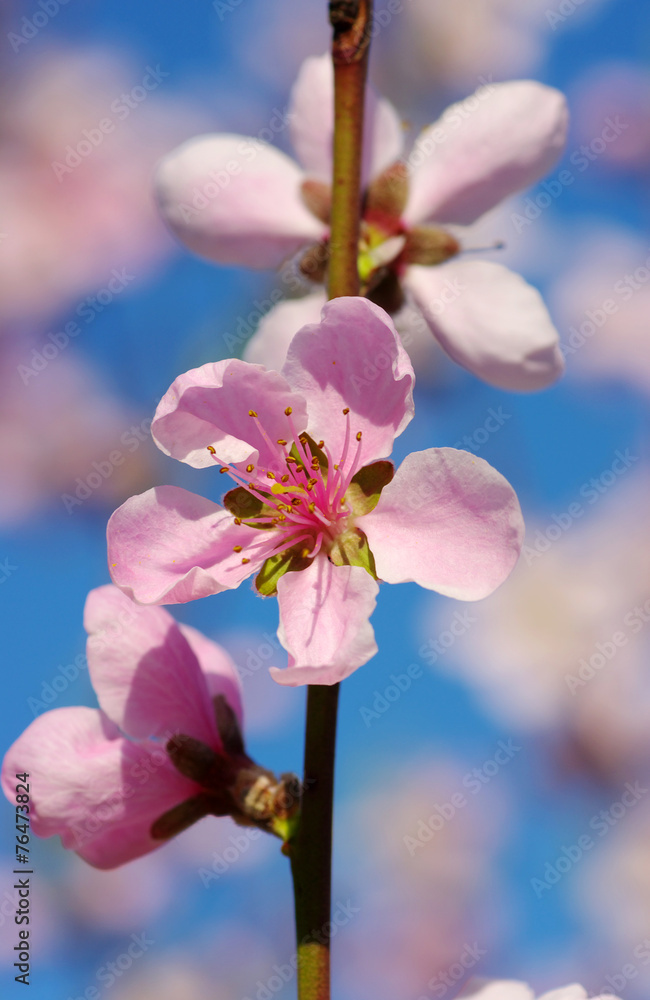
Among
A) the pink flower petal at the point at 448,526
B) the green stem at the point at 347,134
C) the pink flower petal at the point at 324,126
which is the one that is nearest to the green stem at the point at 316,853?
the pink flower petal at the point at 448,526

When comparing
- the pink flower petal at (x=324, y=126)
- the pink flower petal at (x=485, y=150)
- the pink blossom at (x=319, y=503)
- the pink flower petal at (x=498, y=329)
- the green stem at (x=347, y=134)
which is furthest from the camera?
the pink flower petal at (x=324, y=126)

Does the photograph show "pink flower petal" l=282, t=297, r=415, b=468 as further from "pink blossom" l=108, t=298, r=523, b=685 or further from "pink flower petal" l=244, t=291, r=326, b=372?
"pink flower petal" l=244, t=291, r=326, b=372

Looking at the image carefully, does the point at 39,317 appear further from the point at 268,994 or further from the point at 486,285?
the point at 486,285

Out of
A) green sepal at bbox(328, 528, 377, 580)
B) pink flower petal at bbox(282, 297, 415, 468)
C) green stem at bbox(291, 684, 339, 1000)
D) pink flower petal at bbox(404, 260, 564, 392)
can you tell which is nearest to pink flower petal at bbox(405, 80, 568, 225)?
pink flower petal at bbox(404, 260, 564, 392)

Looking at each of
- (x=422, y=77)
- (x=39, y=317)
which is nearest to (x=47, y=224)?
(x=39, y=317)

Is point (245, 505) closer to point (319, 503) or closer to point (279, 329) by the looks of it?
point (319, 503)

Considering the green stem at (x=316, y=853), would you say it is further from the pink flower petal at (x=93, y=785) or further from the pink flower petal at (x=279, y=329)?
the pink flower petal at (x=279, y=329)

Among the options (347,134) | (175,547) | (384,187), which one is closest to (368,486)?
(175,547)
